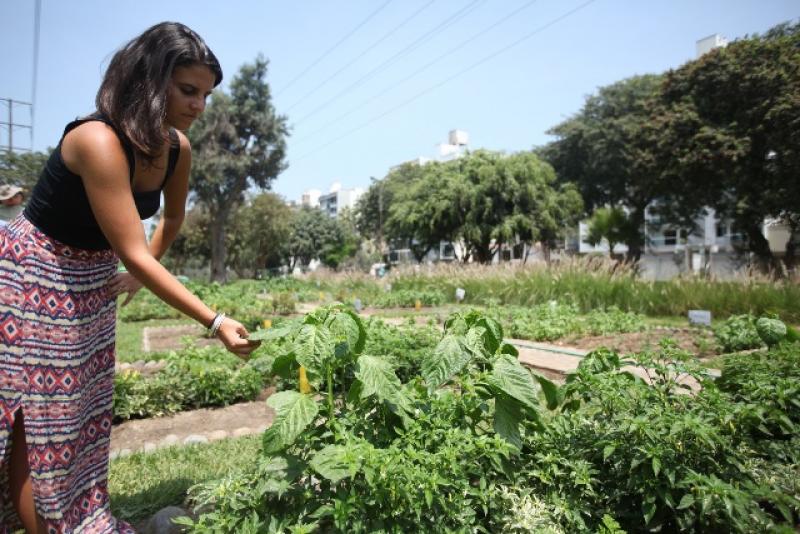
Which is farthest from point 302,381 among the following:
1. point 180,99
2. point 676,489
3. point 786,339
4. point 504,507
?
point 786,339

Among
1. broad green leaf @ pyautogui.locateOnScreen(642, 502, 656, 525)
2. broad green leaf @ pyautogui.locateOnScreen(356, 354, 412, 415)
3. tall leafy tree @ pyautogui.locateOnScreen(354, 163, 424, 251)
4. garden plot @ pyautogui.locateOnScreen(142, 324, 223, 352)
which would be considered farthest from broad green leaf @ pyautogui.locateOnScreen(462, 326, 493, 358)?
tall leafy tree @ pyautogui.locateOnScreen(354, 163, 424, 251)

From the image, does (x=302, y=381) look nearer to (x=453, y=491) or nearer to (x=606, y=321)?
(x=453, y=491)

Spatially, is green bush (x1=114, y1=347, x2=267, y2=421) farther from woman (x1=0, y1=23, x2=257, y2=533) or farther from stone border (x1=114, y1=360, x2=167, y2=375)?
woman (x1=0, y1=23, x2=257, y2=533)

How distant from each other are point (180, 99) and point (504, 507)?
5.50 ft

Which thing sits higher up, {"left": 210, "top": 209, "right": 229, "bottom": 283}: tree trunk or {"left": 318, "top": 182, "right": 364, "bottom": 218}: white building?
{"left": 318, "top": 182, "right": 364, "bottom": 218}: white building

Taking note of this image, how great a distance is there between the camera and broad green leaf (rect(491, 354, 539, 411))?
164cm

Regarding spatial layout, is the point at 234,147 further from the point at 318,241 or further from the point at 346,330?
the point at 346,330

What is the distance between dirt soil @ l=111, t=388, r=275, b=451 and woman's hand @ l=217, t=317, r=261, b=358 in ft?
7.30

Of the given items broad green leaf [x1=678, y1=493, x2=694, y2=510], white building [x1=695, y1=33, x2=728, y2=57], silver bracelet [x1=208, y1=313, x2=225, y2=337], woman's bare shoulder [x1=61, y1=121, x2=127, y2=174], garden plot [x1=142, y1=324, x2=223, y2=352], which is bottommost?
garden plot [x1=142, y1=324, x2=223, y2=352]

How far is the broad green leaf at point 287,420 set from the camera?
145cm

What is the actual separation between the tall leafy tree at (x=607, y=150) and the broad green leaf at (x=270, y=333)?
3097 centimetres

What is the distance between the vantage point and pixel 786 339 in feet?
8.97

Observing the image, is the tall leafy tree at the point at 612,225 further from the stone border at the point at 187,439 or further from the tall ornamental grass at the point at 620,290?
the stone border at the point at 187,439

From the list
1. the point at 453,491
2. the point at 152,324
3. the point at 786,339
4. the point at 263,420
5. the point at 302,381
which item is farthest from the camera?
the point at 152,324
